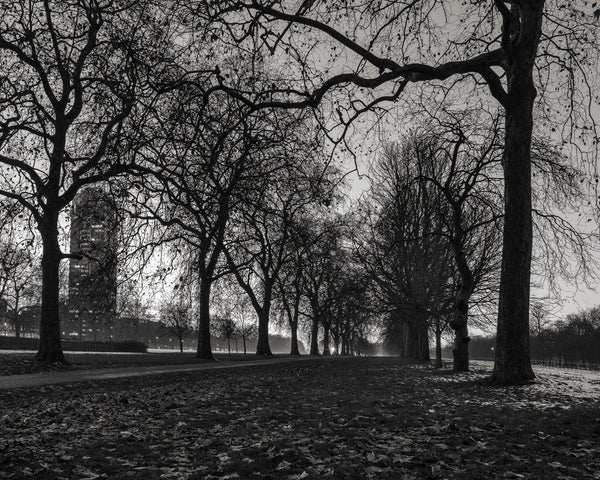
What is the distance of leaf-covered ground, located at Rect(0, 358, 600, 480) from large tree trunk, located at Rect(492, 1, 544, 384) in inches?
75.1

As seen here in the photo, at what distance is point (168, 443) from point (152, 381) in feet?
26.4

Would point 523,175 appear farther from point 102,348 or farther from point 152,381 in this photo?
point 102,348

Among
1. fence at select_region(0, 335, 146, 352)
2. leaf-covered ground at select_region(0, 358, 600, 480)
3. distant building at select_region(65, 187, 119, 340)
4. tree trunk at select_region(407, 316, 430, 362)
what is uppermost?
distant building at select_region(65, 187, 119, 340)

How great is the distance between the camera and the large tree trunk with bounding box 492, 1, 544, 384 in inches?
453

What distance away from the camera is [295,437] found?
5.54 m

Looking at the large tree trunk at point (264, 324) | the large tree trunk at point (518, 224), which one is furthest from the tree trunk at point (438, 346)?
the large tree trunk at point (264, 324)

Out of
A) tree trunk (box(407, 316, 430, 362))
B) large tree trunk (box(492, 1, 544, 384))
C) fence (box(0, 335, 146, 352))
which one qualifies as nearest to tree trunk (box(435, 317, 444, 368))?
tree trunk (box(407, 316, 430, 362))

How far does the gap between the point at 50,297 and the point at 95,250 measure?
3.65 meters

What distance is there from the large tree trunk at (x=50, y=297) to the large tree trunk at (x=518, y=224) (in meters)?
14.0

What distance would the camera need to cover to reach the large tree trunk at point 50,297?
54.5 feet

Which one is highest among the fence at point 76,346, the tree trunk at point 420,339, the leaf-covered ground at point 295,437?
the leaf-covered ground at point 295,437

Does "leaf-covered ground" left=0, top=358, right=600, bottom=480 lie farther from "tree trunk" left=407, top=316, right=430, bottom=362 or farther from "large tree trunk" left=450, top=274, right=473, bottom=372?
"tree trunk" left=407, top=316, right=430, bottom=362

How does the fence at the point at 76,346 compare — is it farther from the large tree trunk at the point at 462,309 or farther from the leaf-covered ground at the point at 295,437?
the large tree trunk at the point at 462,309

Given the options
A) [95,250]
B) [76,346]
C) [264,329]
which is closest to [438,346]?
[95,250]
